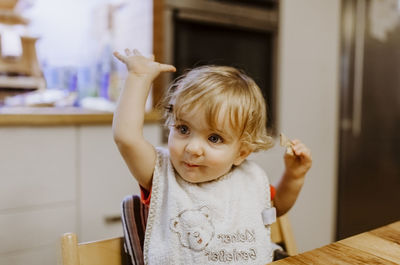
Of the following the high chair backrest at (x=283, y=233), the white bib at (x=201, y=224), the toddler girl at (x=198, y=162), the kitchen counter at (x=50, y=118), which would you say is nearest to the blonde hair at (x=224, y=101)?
the toddler girl at (x=198, y=162)

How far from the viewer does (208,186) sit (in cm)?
85

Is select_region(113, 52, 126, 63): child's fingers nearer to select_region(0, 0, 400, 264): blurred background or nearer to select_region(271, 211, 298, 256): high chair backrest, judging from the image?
select_region(271, 211, 298, 256): high chair backrest

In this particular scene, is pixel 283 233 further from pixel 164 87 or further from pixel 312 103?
pixel 312 103

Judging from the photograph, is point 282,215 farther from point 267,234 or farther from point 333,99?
point 333,99

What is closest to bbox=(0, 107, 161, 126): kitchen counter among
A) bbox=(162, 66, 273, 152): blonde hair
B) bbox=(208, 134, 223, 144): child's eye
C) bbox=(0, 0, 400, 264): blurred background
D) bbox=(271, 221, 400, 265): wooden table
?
bbox=(0, 0, 400, 264): blurred background

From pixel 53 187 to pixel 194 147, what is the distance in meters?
0.86

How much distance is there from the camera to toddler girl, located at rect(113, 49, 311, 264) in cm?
75

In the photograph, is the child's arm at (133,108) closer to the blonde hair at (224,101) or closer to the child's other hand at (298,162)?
the blonde hair at (224,101)

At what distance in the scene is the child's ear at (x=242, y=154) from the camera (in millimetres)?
861

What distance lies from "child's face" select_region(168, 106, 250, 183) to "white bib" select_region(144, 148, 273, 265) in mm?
34

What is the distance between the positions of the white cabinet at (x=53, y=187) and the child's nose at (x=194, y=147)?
821mm

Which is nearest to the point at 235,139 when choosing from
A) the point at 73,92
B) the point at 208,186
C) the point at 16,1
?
the point at 208,186

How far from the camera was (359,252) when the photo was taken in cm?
67

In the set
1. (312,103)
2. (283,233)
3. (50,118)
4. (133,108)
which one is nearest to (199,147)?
(133,108)
